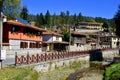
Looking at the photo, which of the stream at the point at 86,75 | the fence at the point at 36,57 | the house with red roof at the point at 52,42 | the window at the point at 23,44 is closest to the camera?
the fence at the point at 36,57

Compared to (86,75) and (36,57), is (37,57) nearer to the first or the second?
(36,57)

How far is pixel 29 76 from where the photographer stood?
28422mm

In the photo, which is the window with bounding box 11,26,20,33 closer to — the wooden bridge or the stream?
the wooden bridge

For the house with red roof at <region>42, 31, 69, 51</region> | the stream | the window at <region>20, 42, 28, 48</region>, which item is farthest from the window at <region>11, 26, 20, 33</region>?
the house with red roof at <region>42, 31, 69, 51</region>

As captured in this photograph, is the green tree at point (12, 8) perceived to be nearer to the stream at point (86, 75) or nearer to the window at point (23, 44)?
the window at point (23, 44)

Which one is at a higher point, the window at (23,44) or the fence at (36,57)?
the window at (23,44)

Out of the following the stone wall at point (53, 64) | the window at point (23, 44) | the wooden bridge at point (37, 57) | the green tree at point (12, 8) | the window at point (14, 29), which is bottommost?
the stone wall at point (53, 64)

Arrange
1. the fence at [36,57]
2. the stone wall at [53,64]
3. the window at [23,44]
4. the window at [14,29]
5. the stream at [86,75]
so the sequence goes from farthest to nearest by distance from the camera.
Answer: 1. the window at [23,44]
2. the window at [14,29]
3. the stream at [86,75]
4. the stone wall at [53,64]
5. the fence at [36,57]

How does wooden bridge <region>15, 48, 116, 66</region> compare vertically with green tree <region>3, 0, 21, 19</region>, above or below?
below

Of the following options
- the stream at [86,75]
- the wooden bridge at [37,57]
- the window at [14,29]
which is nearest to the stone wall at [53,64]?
the wooden bridge at [37,57]

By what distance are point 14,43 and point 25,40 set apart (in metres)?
5.74

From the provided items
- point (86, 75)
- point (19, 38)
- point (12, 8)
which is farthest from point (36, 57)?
point (12, 8)

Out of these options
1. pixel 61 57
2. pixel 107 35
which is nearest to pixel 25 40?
pixel 61 57

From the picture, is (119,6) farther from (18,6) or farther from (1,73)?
(1,73)
